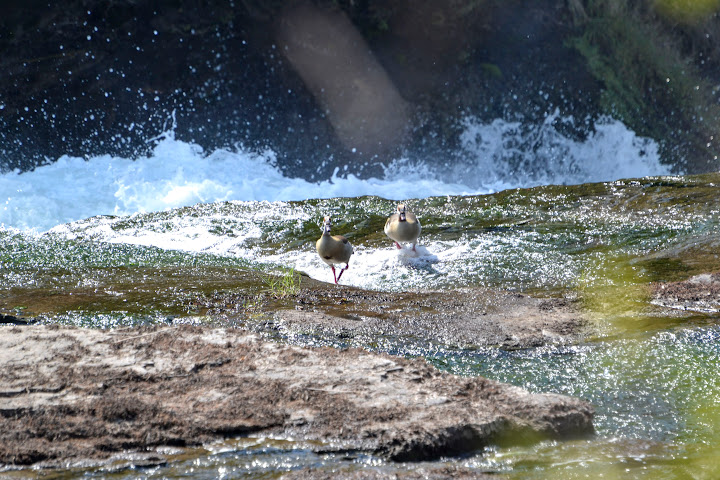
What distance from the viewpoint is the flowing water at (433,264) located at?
2.90m

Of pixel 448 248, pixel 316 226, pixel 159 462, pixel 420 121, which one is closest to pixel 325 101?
pixel 420 121

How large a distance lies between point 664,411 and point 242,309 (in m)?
3.44

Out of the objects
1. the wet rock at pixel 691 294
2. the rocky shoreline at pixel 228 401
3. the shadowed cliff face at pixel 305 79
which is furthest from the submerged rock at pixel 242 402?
the shadowed cliff face at pixel 305 79

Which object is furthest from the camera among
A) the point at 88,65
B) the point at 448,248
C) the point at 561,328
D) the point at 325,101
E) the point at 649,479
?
the point at 325,101

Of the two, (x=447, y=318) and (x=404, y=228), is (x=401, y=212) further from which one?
(x=447, y=318)

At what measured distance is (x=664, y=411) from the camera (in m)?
3.57

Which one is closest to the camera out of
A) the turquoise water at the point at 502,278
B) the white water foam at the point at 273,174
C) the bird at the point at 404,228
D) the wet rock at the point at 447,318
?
the turquoise water at the point at 502,278

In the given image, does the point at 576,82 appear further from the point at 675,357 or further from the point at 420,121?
the point at 675,357

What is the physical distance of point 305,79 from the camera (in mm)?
20125

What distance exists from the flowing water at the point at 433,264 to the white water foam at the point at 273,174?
0.07m

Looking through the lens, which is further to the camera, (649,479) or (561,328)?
(561,328)

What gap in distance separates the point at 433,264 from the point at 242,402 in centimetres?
572

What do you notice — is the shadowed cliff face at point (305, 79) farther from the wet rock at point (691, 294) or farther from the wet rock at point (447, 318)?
the wet rock at point (691, 294)

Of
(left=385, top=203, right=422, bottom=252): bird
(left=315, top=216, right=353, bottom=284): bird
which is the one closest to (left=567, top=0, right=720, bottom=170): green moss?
(left=385, top=203, right=422, bottom=252): bird
